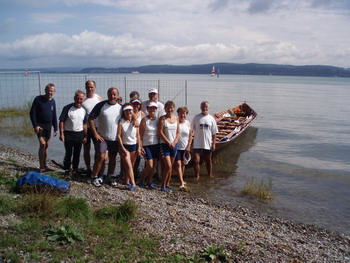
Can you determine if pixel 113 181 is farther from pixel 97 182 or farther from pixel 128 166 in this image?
pixel 128 166

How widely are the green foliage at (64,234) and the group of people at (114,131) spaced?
2661 mm

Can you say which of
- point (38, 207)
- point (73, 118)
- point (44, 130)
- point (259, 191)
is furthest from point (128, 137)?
point (259, 191)

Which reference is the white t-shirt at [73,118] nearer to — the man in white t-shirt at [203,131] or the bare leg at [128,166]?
the bare leg at [128,166]

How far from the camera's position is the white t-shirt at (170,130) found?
7484 mm

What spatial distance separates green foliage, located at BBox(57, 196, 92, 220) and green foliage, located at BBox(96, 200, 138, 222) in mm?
181

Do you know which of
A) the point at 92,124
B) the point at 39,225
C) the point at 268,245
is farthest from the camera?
the point at 92,124

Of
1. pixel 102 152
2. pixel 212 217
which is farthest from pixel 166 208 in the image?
pixel 102 152

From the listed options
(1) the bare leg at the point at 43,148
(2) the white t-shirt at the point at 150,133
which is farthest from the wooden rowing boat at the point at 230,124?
(1) the bare leg at the point at 43,148

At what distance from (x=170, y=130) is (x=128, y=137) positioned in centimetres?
93

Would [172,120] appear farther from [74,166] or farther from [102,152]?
[74,166]

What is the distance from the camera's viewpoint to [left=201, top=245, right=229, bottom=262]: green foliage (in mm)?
4301

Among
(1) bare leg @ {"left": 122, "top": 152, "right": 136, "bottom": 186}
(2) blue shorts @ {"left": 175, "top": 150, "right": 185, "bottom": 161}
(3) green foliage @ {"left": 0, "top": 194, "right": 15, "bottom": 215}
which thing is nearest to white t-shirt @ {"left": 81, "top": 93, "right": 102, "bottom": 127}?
(1) bare leg @ {"left": 122, "top": 152, "right": 136, "bottom": 186}

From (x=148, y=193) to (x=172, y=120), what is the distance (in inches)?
62.0

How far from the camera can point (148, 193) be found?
7375mm
